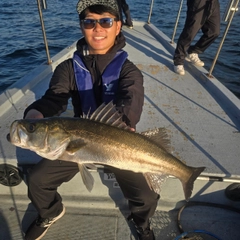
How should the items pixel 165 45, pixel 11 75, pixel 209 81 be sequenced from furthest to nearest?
pixel 11 75 → pixel 165 45 → pixel 209 81

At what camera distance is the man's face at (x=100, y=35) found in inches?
115

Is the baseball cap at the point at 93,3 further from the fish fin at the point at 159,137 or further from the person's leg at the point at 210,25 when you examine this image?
the person's leg at the point at 210,25

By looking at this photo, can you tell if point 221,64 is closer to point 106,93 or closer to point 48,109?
point 106,93

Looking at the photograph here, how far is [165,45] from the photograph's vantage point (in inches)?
320

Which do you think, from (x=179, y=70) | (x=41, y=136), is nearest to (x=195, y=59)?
(x=179, y=70)

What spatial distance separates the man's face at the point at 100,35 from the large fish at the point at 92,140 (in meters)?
1.17

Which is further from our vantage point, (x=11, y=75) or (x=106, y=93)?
(x=11, y=75)

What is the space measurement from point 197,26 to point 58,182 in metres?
4.95

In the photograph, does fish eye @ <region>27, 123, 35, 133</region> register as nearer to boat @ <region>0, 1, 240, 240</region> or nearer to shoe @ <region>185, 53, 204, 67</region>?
boat @ <region>0, 1, 240, 240</region>

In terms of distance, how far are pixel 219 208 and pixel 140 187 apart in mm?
1376

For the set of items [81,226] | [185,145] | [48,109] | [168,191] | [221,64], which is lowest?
[221,64]

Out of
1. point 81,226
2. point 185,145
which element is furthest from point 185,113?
point 81,226

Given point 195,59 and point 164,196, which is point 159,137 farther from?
point 195,59

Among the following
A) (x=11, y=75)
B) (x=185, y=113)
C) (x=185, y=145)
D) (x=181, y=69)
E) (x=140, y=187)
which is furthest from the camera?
(x=11, y=75)
